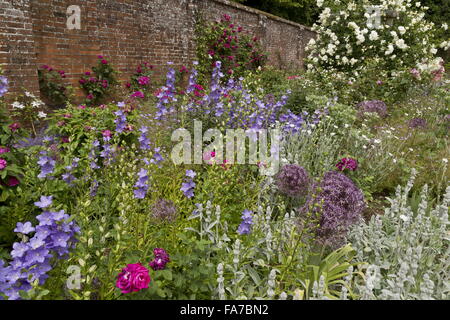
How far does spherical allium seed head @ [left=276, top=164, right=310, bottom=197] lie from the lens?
2.73 metres

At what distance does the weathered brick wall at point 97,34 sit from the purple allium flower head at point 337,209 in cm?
358

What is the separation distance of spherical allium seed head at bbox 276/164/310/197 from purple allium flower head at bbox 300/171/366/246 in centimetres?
17

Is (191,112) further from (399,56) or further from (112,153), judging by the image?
(399,56)

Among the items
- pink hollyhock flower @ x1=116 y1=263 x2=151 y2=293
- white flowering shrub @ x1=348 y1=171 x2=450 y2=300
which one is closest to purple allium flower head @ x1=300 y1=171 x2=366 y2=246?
white flowering shrub @ x1=348 y1=171 x2=450 y2=300

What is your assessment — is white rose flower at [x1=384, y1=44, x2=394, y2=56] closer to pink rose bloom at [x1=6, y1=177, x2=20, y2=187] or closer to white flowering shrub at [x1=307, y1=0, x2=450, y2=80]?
white flowering shrub at [x1=307, y1=0, x2=450, y2=80]

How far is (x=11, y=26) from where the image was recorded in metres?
4.44

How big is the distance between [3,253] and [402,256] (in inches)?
108

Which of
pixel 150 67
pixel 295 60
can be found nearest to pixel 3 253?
pixel 150 67

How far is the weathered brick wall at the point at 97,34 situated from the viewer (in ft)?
14.9

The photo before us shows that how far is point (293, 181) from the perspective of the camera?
2.72 m

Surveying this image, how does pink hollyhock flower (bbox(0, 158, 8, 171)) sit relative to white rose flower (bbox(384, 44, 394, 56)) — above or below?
below

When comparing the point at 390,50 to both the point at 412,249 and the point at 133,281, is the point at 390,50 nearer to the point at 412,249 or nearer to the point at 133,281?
the point at 412,249

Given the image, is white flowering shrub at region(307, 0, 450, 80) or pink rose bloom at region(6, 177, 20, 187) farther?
white flowering shrub at region(307, 0, 450, 80)

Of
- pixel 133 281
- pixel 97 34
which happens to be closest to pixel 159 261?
pixel 133 281
